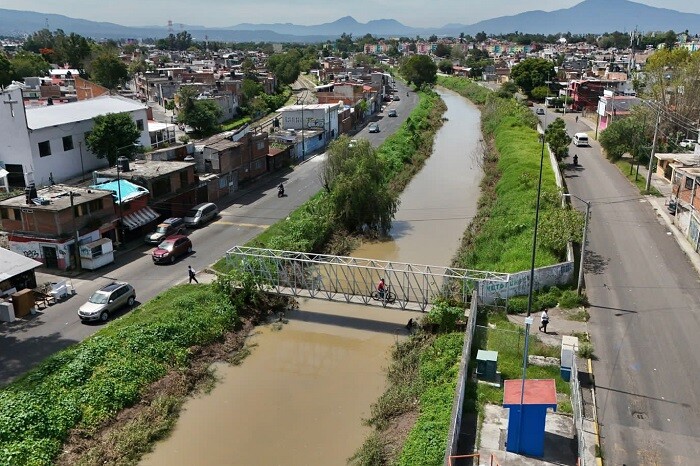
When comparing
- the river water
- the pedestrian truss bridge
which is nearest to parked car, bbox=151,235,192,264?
the pedestrian truss bridge

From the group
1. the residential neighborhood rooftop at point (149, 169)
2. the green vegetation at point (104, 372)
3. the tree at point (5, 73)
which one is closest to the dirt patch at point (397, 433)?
the green vegetation at point (104, 372)

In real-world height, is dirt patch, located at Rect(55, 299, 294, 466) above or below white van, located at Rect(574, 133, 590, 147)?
below

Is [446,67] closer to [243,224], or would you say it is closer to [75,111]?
[75,111]

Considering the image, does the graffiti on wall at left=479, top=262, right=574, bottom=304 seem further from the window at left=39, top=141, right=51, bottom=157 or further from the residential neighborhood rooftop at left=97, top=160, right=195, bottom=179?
the window at left=39, top=141, right=51, bottom=157

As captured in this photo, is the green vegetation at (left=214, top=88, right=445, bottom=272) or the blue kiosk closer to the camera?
the blue kiosk

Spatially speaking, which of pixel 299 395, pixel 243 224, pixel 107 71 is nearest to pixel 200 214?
pixel 243 224

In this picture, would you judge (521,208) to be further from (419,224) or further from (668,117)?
(668,117)
